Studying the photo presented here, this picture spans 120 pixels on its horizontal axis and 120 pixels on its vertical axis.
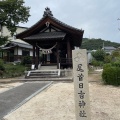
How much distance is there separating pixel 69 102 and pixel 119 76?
20.2ft

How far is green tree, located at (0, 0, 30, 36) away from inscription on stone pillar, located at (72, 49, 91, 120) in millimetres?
20049


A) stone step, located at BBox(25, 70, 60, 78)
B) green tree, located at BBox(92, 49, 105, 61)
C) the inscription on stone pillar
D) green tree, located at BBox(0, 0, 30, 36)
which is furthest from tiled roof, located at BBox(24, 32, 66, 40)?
green tree, located at BBox(92, 49, 105, 61)

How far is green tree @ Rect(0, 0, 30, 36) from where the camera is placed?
2488cm

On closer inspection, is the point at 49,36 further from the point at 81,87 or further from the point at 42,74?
the point at 81,87

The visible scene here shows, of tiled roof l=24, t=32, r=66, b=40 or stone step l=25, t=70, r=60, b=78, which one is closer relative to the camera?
stone step l=25, t=70, r=60, b=78

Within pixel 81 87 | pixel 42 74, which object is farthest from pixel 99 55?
pixel 81 87

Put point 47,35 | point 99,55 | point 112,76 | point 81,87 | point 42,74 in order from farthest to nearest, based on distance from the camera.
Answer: point 99,55 < point 47,35 < point 42,74 < point 112,76 < point 81,87

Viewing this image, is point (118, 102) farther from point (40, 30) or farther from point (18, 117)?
point (40, 30)

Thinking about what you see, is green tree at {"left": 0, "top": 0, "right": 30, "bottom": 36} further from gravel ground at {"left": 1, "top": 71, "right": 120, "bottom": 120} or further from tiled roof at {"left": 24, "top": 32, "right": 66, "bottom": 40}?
gravel ground at {"left": 1, "top": 71, "right": 120, "bottom": 120}

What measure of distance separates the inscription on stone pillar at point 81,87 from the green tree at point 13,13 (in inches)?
789

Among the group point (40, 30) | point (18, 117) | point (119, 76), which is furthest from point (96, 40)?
point (18, 117)

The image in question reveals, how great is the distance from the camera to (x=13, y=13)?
25.8 meters

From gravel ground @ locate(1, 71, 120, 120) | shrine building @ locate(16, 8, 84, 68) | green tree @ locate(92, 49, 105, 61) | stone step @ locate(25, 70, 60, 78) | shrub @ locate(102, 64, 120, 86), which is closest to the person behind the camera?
gravel ground @ locate(1, 71, 120, 120)

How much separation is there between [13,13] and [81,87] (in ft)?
69.7
